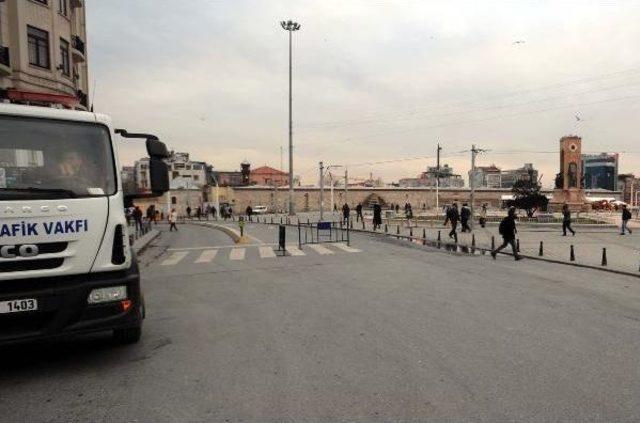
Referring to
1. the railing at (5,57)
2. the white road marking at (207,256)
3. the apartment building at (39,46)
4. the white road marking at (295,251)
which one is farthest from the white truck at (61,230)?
the railing at (5,57)

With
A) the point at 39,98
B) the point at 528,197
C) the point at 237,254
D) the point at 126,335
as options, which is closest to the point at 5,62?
the point at 237,254

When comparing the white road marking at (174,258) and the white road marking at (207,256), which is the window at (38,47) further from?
the white road marking at (207,256)

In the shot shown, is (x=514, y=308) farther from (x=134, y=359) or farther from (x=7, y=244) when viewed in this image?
(x=7, y=244)

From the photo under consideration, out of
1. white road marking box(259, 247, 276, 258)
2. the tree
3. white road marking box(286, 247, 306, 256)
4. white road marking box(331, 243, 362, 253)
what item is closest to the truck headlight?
white road marking box(259, 247, 276, 258)

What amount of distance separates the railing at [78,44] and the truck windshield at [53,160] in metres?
25.5

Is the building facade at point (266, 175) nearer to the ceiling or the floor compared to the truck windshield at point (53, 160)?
nearer to the ceiling

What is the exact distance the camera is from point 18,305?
466cm

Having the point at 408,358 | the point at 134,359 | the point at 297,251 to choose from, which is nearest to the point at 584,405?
the point at 408,358

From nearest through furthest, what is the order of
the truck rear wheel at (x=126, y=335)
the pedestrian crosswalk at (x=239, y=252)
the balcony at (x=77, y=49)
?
the truck rear wheel at (x=126, y=335) → the pedestrian crosswalk at (x=239, y=252) → the balcony at (x=77, y=49)

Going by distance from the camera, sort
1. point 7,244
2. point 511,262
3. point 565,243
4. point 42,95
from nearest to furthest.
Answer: point 7,244 → point 42,95 → point 511,262 → point 565,243

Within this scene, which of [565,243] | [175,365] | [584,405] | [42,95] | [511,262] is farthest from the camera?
[565,243]

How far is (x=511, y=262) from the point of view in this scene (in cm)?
1500

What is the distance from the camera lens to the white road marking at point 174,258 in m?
15.5

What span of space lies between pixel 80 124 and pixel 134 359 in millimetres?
2749
